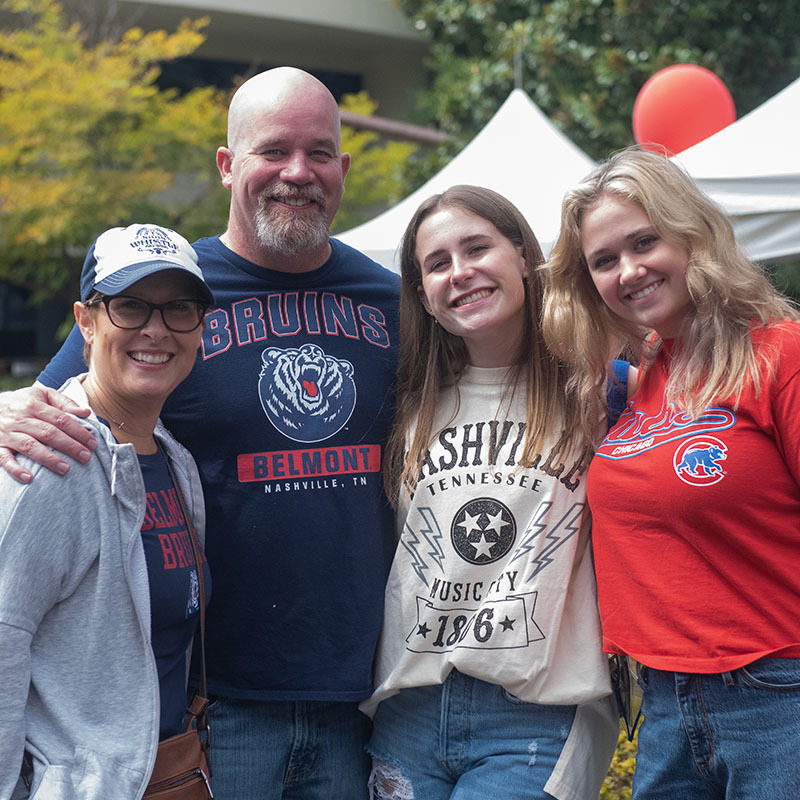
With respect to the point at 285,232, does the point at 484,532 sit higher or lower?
lower

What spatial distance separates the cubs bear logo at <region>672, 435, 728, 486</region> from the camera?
7.26 feet

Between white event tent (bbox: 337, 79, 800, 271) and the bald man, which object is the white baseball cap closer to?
the bald man

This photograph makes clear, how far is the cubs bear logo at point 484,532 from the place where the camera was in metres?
2.61

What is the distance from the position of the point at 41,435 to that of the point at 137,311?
42 cm

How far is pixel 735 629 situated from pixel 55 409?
1.64 meters

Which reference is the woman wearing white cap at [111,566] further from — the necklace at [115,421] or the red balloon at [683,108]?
the red balloon at [683,108]

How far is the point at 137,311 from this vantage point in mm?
2289

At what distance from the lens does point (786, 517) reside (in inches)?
86.7

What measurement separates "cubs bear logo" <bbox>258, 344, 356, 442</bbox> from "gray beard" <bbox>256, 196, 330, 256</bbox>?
0.32m

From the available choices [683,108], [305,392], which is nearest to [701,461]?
[305,392]

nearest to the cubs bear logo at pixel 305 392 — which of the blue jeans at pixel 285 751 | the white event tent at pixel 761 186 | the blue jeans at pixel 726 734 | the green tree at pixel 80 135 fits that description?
the blue jeans at pixel 285 751

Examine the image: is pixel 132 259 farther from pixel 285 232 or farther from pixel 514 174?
pixel 514 174

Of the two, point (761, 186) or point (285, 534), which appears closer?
point (285, 534)

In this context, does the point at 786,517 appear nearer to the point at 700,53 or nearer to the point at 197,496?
the point at 197,496
